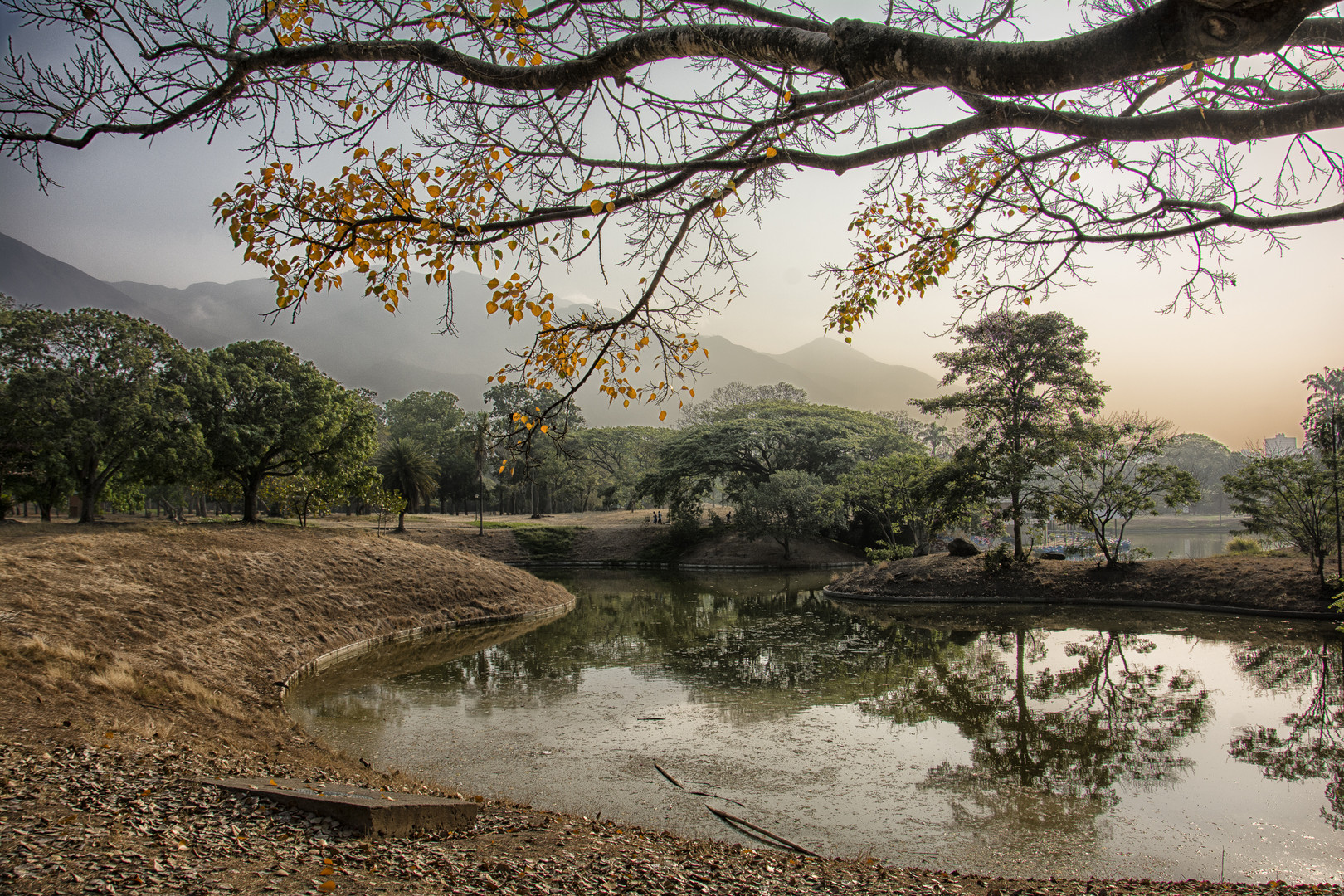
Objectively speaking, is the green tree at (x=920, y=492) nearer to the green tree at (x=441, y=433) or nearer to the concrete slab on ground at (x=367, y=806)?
the concrete slab on ground at (x=367, y=806)

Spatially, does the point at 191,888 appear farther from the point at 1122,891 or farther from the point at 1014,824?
the point at 1014,824

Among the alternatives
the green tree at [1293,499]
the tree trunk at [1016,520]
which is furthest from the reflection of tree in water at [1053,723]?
the tree trunk at [1016,520]

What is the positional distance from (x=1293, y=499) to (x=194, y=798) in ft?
68.2

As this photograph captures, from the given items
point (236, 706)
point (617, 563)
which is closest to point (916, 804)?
point (236, 706)

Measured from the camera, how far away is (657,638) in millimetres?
15461

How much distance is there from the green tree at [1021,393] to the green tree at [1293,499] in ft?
13.4

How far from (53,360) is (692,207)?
1800 centimetres

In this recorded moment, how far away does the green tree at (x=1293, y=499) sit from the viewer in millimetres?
15320

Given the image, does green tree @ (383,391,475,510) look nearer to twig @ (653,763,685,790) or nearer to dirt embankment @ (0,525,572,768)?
dirt embankment @ (0,525,572,768)

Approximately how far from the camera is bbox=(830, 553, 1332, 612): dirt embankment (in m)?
16.0

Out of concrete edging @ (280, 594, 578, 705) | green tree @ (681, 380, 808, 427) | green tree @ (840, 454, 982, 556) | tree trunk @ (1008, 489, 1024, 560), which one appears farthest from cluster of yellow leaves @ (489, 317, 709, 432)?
green tree @ (681, 380, 808, 427)

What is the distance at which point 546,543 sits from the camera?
120 feet

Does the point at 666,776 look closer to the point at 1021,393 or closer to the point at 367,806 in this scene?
the point at 367,806

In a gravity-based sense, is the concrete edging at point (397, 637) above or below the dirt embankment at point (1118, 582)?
below
